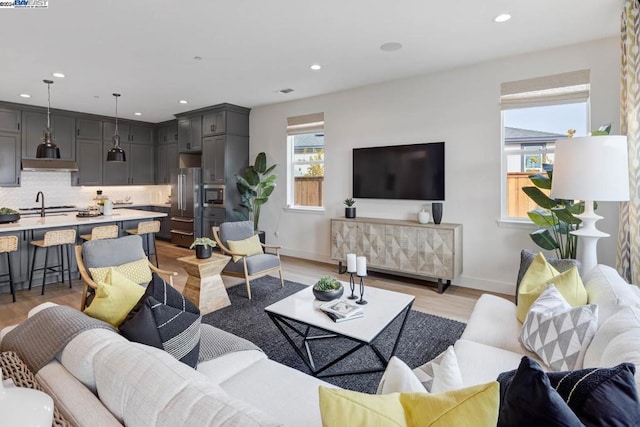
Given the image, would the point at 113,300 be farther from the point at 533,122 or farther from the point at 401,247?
the point at 533,122

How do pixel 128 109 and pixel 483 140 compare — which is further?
pixel 128 109

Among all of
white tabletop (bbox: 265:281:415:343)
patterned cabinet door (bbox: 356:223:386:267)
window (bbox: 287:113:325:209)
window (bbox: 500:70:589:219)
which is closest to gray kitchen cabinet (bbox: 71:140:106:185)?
window (bbox: 287:113:325:209)

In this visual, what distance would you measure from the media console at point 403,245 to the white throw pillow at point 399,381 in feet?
10.8

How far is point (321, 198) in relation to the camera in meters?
5.82

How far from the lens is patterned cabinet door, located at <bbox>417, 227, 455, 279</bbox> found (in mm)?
4109

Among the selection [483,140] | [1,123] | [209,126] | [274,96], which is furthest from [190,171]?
[483,140]

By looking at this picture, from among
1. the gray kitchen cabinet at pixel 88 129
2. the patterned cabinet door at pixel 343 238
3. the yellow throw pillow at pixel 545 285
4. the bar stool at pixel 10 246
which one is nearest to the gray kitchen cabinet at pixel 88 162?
Result: the gray kitchen cabinet at pixel 88 129

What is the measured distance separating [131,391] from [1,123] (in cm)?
740

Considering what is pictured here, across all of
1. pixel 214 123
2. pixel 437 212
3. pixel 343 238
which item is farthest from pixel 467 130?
pixel 214 123

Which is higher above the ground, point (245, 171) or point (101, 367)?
point (245, 171)

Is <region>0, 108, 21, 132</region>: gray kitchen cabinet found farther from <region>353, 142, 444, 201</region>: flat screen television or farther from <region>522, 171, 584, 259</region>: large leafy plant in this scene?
<region>522, 171, 584, 259</region>: large leafy plant

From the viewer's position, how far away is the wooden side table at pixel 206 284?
3.50 metres

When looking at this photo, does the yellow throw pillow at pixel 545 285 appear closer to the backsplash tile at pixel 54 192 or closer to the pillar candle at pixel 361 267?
the pillar candle at pixel 361 267

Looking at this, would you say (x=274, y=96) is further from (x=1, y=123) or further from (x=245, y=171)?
(x=1, y=123)
